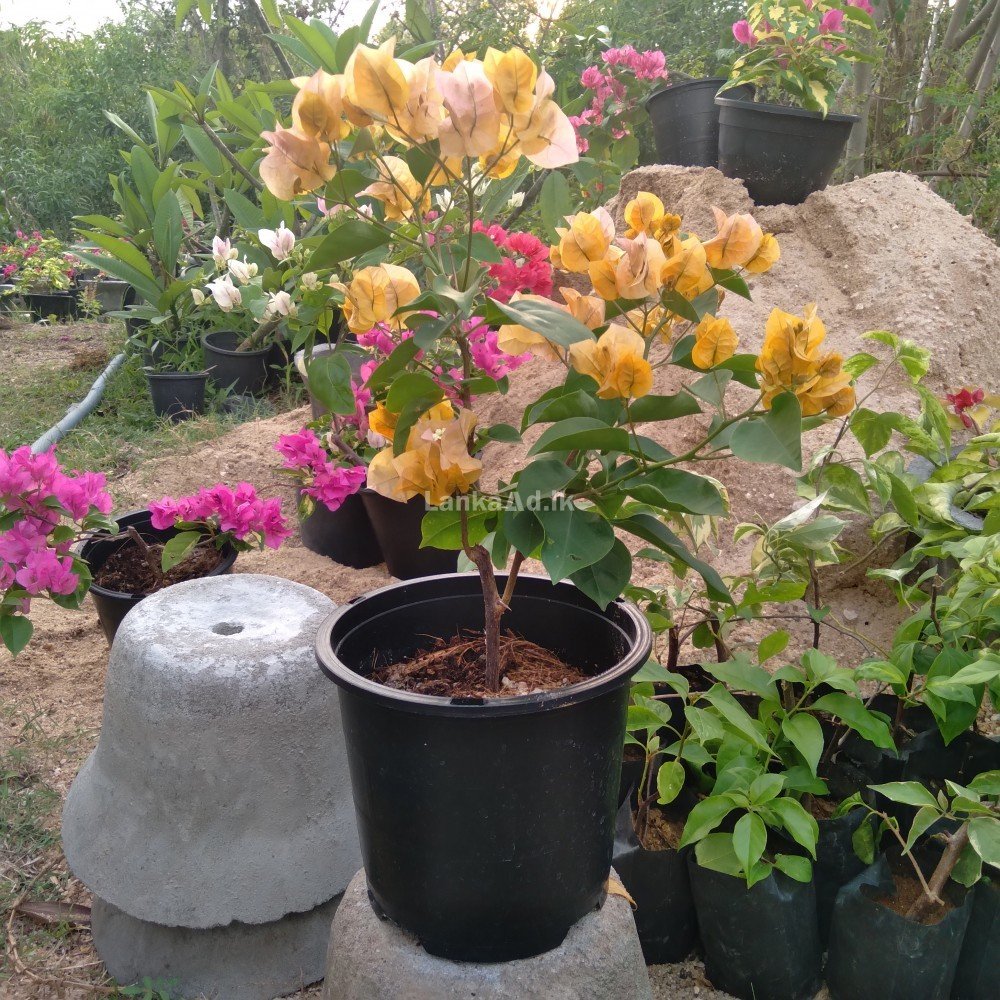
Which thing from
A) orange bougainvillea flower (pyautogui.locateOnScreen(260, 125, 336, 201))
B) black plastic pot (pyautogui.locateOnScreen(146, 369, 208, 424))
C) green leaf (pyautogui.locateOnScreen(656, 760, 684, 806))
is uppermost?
orange bougainvillea flower (pyautogui.locateOnScreen(260, 125, 336, 201))

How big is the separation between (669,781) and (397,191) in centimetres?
99

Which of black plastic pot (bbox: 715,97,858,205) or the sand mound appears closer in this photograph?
the sand mound

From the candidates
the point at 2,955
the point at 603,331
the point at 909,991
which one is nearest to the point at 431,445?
the point at 603,331

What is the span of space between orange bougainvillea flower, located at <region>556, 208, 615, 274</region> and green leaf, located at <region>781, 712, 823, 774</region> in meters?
0.80

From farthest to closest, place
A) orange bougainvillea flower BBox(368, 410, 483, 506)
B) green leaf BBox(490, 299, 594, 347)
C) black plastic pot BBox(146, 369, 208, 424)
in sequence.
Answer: black plastic pot BBox(146, 369, 208, 424), orange bougainvillea flower BBox(368, 410, 483, 506), green leaf BBox(490, 299, 594, 347)

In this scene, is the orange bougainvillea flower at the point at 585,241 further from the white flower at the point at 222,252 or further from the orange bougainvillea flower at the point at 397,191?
the white flower at the point at 222,252

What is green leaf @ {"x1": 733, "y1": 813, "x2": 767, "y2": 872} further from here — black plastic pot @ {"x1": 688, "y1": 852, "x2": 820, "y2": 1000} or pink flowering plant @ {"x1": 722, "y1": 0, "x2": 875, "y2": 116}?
pink flowering plant @ {"x1": 722, "y1": 0, "x2": 875, "y2": 116}

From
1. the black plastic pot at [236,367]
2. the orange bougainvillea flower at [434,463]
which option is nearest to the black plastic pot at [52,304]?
the black plastic pot at [236,367]

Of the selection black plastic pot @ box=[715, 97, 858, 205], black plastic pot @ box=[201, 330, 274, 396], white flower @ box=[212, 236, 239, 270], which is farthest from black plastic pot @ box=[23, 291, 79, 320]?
black plastic pot @ box=[715, 97, 858, 205]

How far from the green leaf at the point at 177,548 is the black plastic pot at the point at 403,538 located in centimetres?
56

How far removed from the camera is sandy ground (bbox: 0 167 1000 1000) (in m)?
2.15

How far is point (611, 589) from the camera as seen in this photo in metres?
0.95

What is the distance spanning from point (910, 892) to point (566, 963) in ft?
2.21

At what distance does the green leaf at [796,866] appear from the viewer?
1.30m
